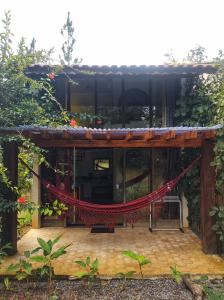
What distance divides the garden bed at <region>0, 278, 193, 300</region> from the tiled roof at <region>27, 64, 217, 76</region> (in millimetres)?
3894

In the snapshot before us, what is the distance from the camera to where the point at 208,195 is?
17.5 ft

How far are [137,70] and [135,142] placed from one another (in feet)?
5.99

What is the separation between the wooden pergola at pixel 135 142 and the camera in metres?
4.62

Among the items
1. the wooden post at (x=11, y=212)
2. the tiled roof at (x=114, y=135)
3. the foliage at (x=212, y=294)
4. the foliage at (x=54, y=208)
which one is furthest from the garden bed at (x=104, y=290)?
the tiled roof at (x=114, y=135)

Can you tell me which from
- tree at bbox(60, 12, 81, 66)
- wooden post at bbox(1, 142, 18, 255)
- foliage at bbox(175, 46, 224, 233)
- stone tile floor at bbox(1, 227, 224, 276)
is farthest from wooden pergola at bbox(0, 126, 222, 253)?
tree at bbox(60, 12, 81, 66)

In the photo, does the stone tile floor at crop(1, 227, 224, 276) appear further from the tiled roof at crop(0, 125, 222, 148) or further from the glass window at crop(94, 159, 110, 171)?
the tiled roof at crop(0, 125, 222, 148)

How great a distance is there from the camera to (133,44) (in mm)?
19000

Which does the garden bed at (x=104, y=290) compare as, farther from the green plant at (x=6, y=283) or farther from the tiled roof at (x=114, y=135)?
the tiled roof at (x=114, y=135)

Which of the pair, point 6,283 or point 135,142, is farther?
point 135,142

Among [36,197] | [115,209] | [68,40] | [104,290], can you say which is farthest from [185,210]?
[68,40]

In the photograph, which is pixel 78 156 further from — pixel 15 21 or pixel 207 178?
pixel 15 21

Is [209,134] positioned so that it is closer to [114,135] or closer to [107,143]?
[114,135]

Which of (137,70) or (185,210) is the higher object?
(137,70)

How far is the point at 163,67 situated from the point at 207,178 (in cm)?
240
